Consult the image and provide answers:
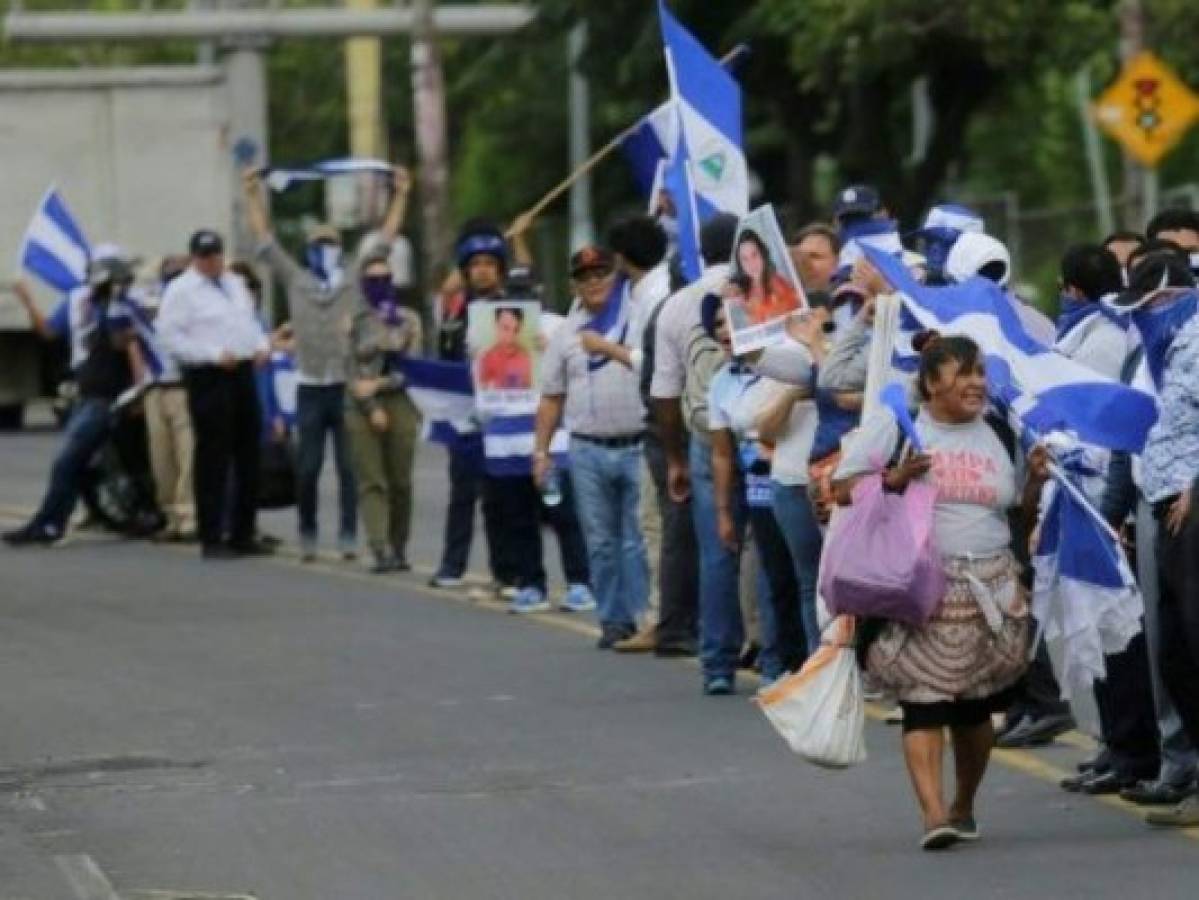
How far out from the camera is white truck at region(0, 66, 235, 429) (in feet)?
128

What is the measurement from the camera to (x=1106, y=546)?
39.5 feet

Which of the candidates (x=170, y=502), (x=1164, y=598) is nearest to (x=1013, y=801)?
(x=1164, y=598)

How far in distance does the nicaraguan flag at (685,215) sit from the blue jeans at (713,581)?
84 centimetres

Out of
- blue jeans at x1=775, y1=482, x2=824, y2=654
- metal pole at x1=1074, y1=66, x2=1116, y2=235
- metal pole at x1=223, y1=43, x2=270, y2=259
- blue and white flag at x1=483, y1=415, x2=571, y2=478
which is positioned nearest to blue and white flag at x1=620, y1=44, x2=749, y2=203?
blue and white flag at x1=483, y1=415, x2=571, y2=478

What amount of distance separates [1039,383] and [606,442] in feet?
18.3

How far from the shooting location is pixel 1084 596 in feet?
39.7

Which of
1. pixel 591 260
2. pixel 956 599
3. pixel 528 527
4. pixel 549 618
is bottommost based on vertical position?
pixel 549 618

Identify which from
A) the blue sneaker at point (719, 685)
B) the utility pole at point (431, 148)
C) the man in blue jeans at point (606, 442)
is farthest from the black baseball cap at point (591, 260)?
the utility pole at point (431, 148)

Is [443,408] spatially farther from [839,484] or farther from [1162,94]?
[1162,94]

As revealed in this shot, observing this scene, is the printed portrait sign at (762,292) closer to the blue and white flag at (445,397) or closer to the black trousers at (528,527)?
the black trousers at (528,527)

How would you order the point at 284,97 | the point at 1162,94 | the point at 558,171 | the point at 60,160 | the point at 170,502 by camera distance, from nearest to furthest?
1. the point at 170,502
2. the point at 1162,94
3. the point at 60,160
4. the point at 558,171
5. the point at 284,97

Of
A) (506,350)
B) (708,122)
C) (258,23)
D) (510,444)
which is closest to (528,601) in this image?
(510,444)

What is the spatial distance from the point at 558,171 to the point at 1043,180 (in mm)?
7784

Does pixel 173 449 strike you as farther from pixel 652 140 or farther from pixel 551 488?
pixel 551 488
